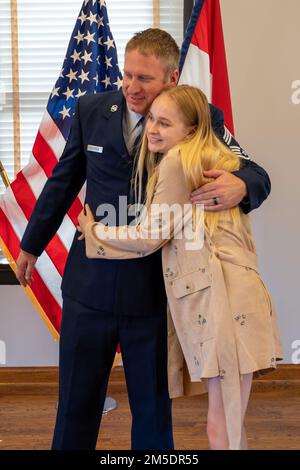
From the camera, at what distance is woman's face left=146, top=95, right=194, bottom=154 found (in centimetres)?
174

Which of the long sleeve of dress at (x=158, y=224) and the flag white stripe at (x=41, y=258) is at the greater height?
the long sleeve of dress at (x=158, y=224)

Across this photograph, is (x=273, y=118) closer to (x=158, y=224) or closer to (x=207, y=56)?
(x=207, y=56)

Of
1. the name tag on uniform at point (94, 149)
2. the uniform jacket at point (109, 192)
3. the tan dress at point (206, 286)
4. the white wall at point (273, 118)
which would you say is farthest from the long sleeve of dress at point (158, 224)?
the white wall at point (273, 118)

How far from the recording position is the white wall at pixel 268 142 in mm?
3176

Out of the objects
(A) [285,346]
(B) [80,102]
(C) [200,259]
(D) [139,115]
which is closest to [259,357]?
(C) [200,259]

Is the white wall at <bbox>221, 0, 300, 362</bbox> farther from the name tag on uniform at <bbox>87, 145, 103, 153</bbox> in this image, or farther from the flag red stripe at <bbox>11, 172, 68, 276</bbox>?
the name tag on uniform at <bbox>87, 145, 103, 153</bbox>

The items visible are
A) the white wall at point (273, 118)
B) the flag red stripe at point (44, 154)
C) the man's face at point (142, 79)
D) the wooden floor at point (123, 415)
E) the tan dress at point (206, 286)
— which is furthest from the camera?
the white wall at point (273, 118)

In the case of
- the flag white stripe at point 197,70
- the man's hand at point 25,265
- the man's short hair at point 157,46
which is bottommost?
the man's hand at point 25,265

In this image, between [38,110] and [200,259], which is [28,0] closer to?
[38,110]

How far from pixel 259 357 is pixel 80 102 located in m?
0.87

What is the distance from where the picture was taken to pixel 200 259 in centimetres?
176

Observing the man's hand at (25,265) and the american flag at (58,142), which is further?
the american flag at (58,142)

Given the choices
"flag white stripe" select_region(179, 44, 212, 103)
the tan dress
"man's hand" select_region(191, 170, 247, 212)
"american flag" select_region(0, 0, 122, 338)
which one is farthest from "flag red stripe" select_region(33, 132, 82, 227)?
"man's hand" select_region(191, 170, 247, 212)

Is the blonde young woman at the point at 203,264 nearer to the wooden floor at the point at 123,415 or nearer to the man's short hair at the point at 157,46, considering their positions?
the man's short hair at the point at 157,46
